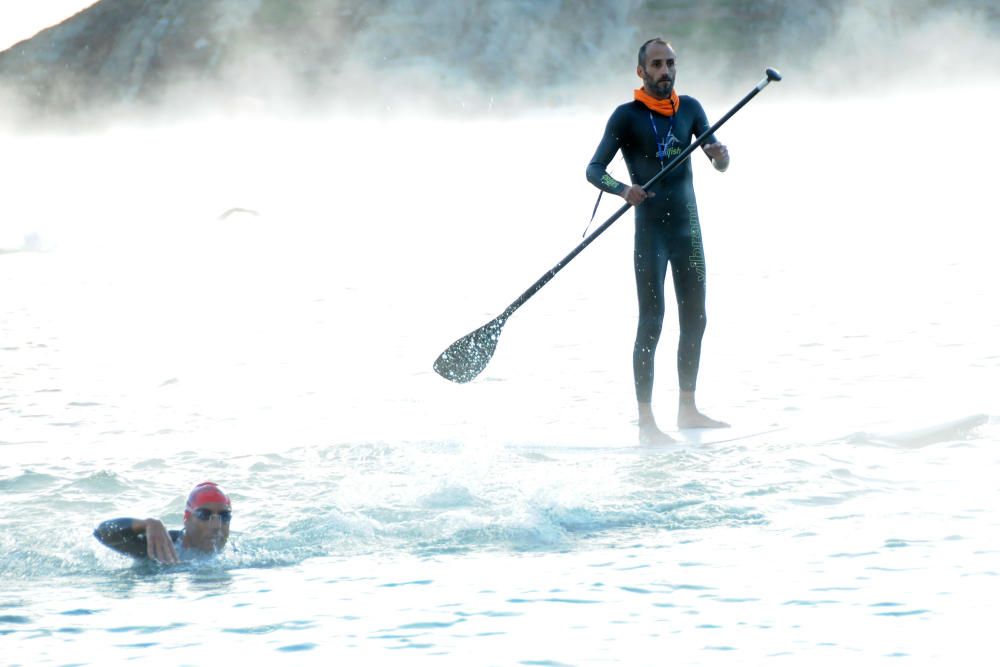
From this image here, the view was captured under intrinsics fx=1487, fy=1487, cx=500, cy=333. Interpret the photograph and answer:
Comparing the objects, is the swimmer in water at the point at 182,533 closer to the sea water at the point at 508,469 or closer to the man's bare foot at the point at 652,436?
the sea water at the point at 508,469

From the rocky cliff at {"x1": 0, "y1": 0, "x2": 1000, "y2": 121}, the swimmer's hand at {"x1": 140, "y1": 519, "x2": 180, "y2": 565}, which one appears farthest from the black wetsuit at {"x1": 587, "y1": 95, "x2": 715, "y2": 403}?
the rocky cliff at {"x1": 0, "y1": 0, "x2": 1000, "y2": 121}

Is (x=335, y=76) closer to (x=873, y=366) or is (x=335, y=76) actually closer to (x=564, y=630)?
(x=873, y=366)

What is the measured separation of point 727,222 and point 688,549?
26.7 meters

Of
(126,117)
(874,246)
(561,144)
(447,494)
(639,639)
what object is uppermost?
(126,117)

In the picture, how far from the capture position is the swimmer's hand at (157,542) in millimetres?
5539

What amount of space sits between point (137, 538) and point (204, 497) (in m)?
0.29

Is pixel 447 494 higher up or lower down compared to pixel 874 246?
lower down

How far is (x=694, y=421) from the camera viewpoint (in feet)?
25.3

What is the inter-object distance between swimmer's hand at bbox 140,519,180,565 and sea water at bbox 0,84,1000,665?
0.19ft

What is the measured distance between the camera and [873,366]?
1045 centimetres

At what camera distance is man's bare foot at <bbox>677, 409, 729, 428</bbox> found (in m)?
7.70

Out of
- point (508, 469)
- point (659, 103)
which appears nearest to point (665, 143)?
point (659, 103)

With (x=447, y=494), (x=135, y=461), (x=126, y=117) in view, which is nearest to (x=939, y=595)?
(x=447, y=494)

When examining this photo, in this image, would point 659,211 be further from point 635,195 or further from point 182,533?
point 182,533
